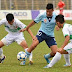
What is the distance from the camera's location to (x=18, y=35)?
32.1ft

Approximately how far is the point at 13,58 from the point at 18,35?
1.34 meters

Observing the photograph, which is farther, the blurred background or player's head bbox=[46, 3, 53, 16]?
the blurred background

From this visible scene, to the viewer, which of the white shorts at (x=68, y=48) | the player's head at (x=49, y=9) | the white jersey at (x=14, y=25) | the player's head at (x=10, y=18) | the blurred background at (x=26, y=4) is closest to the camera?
the white shorts at (x=68, y=48)

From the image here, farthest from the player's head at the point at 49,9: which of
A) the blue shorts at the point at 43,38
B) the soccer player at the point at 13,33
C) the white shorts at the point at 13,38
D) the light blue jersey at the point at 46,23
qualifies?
the white shorts at the point at 13,38

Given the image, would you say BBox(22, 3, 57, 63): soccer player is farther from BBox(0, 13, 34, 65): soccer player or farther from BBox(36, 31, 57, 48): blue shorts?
BBox(0, 13, 34, 65): soccer player

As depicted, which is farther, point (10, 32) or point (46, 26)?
point (10, 32)

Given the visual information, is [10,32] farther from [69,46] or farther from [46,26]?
[69,46]

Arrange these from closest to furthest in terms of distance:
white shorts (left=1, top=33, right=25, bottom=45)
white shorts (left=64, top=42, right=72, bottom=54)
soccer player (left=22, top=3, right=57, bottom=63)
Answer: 1. white shorts (left=64, top=42, right=72, bottom=54)
2. soccer player (left=22, top=3, right=57, bottom=63)
3. white shorts (left=1, top=33, right=25, bottom=45)

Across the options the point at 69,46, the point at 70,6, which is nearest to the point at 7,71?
the point at 69,46

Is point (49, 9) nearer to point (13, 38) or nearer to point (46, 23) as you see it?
point (46, 23)

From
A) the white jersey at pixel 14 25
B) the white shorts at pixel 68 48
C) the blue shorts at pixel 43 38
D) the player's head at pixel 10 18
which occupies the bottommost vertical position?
the white shorts at pixel 68 48

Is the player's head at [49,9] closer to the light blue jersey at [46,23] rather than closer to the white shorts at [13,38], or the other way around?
the light blue jersey at [46,23]

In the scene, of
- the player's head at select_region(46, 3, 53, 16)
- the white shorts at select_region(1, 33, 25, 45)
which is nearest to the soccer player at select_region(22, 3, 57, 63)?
the player's head at select_region(46, 3, 53, 16)

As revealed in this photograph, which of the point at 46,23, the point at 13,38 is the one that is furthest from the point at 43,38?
the point at 13,38
